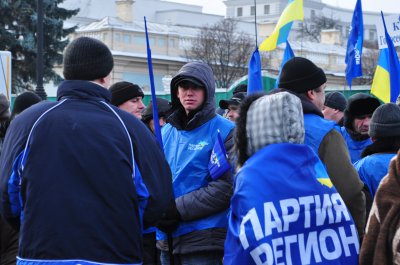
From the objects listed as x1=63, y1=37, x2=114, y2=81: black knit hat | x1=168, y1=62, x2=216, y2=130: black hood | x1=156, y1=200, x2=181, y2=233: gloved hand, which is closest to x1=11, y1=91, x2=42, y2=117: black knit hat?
x1=168, y1=62, x2=216, y2=130: black hood

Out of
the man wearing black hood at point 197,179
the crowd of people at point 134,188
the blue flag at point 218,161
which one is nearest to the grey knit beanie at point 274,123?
the crowd of people at point 134,188

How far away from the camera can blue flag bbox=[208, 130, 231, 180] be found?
5367mm

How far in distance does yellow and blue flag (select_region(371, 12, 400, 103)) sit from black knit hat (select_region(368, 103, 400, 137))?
4.71 metres

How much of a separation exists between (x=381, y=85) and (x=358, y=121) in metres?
3.16

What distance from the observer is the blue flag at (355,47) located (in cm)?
1141

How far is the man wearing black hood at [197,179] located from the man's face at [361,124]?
75.1 inches

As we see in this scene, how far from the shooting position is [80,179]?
3.87 metres

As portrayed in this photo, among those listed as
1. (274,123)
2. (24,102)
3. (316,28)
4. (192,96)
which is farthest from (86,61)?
(316,28)

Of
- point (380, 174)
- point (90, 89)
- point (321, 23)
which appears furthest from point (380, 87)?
point (321, 23)

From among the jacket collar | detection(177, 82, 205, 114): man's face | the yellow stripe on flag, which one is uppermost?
the jacket collar

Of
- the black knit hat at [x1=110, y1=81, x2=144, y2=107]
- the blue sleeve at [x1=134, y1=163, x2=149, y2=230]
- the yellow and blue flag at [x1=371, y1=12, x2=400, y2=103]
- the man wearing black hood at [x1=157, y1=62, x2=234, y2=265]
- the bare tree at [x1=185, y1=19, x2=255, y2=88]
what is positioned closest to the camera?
the blue sleeve at [x1=134, y1=163, x2=149, y2=230]

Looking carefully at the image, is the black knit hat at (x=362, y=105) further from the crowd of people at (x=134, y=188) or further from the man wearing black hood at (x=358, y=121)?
the crowd of people at (x=134, y=188)

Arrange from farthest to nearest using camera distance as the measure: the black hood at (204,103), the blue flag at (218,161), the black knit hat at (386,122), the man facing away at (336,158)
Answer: the black hood at (204,103), the blue flag at (218,161), the black knit hat at (386,122), the man facing away at (336,158)

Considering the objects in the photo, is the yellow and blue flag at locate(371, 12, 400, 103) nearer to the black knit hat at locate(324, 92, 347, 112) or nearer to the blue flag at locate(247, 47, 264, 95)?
the black knit hat at locate(324, 92, 347, 112)
